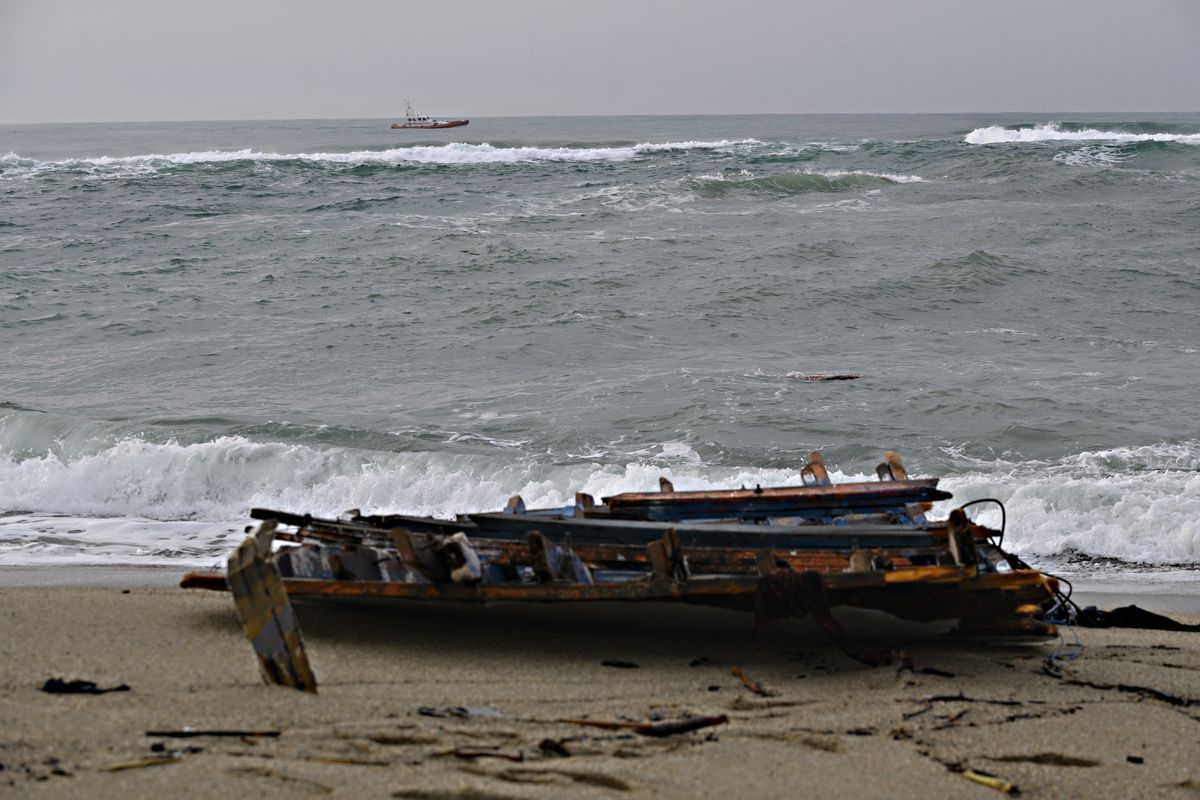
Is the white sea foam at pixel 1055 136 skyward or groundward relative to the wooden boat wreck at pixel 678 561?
skyward

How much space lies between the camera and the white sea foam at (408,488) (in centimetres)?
915

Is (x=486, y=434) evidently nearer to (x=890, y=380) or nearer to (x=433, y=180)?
(x=890, y=380)

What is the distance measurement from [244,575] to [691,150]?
148ft

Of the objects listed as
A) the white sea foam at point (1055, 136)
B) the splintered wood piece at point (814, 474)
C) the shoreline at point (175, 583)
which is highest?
the white sea foam at point (1055, 136)

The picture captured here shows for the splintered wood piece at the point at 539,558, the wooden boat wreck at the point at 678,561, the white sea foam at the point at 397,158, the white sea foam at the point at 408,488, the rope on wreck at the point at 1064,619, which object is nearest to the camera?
the wooden boat wreck at the point at 678,561

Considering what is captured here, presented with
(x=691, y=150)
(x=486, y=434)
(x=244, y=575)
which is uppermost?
(x=691, y=150)

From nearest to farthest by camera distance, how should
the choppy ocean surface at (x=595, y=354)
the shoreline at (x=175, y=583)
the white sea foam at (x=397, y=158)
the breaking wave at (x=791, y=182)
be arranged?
the shoreline at (x=175, y=583), the choppy ocean surface at (x=595, y=354), the breaking wave at (x=791, y=182), the white sea foam at (x=397, y=158)

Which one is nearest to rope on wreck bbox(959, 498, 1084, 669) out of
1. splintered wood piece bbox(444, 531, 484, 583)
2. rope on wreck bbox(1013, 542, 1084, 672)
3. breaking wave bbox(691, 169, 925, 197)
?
rope on wreck bbox(1013, 542, 1084, 672)

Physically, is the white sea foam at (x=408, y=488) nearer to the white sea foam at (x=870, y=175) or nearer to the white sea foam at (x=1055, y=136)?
the white sea foam at (x=870, y=175)

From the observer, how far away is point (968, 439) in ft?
38.6

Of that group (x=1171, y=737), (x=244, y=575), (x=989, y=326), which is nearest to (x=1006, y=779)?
(x=1171, y=737)

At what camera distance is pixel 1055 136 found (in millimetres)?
51531

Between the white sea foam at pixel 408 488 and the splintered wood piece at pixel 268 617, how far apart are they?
4366mm

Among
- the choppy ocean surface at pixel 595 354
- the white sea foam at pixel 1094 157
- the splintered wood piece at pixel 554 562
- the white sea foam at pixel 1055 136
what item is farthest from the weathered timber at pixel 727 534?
the white sea foam at pixel 1055 136
